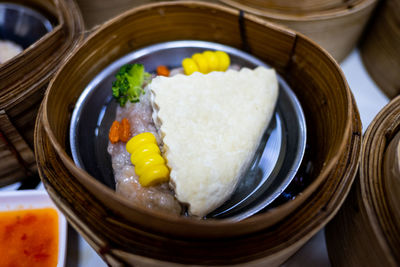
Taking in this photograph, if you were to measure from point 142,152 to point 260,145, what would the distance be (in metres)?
0.63

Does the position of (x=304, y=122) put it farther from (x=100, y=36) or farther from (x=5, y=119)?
(x=5, y=119)

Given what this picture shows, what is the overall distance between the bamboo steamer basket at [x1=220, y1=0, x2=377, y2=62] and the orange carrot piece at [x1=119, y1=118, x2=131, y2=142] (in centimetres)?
97

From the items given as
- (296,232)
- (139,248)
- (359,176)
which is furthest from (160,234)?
(359,176)

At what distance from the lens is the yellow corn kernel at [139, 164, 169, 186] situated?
144 cm

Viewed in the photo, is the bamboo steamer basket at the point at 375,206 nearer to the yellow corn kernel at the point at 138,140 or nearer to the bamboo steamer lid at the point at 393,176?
the bamboo steamer lid at the point at 393,176

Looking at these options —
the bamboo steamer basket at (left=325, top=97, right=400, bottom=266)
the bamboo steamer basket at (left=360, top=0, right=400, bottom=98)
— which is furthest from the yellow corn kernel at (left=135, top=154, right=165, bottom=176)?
the bamboo steamer basket at (left=360, top=0, right=400, bottom=98)

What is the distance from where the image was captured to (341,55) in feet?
8.39

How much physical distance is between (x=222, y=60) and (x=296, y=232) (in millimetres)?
991

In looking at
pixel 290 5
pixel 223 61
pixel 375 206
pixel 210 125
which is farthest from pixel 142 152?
pixel 290 5

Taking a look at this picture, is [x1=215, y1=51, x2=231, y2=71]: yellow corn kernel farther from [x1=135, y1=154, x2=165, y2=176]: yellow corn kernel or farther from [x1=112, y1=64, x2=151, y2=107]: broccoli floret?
[x1=135, y1=154, x2=165, y2=176]: yellow corn kernel

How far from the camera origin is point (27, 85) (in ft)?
5.59

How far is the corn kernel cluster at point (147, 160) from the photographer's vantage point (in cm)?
145

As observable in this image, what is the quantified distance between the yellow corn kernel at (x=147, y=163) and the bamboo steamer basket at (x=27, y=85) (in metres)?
0.70

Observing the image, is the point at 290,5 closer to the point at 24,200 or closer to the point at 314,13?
the point at 314,13
